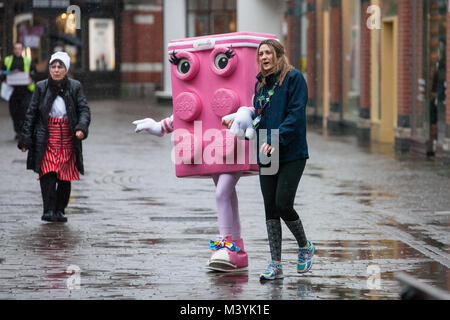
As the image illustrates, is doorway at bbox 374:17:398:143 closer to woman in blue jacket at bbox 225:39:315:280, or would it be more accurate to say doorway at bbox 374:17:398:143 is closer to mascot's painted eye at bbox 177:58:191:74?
mascot's painted eye at bbox 177:58:191:74

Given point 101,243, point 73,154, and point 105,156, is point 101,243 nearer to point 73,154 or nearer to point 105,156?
point 73,154

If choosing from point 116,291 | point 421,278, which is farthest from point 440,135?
point 116,291

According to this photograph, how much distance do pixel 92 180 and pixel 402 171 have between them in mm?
4499

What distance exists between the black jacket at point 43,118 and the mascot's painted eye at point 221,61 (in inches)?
105

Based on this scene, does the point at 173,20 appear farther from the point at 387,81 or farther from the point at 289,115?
the point at 289,115

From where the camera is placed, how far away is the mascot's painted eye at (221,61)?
26.9 ft

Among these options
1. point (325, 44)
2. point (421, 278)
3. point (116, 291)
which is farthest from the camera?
point (325, 44)

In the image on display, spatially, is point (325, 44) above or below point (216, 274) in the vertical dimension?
above

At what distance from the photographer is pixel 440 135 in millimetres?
17547

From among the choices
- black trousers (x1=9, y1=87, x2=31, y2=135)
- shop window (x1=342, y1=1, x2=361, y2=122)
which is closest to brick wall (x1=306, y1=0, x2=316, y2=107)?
shop window (x1=342, y1=1, x2=361, y2=122)

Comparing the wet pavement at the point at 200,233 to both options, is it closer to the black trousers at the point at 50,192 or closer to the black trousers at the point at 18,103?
the black trousers at the point at 50,192

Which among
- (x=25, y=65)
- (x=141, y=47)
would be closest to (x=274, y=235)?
(x=25, y=65)

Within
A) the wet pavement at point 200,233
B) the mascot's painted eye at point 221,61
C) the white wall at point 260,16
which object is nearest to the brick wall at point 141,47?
the white wall at point 260,16

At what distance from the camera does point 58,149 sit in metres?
10.7
